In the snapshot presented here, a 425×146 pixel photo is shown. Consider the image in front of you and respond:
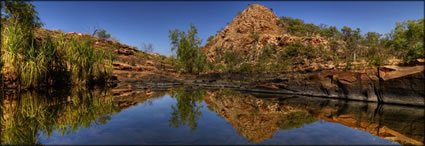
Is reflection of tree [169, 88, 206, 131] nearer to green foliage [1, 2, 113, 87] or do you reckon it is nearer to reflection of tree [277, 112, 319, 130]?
reflection of tree [277, 112, 319, 130]

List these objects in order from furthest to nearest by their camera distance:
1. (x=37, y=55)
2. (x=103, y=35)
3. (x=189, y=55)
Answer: (x=103, y=35), (x=189, y=55), (x=37, y=55)

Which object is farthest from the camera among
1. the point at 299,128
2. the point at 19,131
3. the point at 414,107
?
the point at 414,107

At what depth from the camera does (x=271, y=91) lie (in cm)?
1236

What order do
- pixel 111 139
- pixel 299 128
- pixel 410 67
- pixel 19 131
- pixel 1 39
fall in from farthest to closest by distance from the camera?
pixel 1 39
pixel 410 67
pixel 299 128
pixel 19 131
pixel 111 139

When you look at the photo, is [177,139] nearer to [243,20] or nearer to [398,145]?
[398,145]

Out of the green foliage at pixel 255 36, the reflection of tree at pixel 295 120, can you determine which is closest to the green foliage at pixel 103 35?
the green foliage at pixel 255 36

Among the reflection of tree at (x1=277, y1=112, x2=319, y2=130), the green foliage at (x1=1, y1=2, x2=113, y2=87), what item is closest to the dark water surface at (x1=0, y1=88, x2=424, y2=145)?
the reflection of tree at (x1=277, y1=112, x2=319, y2=130)

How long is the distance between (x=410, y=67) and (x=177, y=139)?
9.65 metres

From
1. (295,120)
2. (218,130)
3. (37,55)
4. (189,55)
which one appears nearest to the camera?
(218,130)

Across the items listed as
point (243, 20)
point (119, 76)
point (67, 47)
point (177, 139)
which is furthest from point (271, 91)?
A: point (243, 20)

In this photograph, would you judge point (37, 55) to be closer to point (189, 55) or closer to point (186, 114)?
point (186, 114)

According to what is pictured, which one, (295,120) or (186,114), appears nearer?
(295,120)

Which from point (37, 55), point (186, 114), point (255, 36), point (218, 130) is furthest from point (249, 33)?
point (218, 130)

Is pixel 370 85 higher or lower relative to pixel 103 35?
lower
